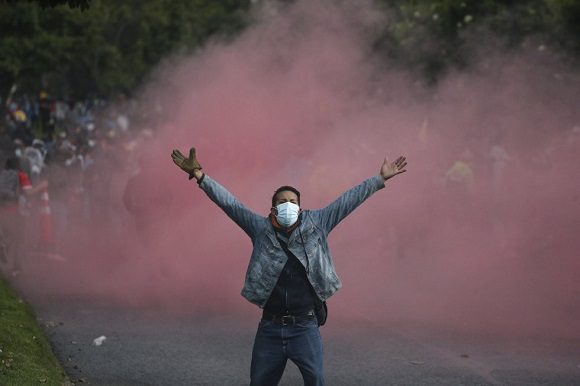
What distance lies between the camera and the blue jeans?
228 inches

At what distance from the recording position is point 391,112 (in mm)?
14984

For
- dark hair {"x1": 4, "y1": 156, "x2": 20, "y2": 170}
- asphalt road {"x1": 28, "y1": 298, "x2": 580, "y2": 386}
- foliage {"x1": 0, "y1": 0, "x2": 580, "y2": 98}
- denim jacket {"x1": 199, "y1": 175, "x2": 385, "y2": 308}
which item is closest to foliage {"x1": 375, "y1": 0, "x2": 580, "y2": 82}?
foliage {"x1": 0, "y1": 0, "x2": 580, "y2": 98}

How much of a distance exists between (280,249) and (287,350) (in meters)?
0.54

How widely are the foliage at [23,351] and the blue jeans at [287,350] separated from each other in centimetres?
208

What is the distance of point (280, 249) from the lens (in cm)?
580

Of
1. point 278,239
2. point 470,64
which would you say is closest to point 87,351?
point 278,239

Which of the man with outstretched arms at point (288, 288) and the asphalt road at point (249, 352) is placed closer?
the man with outstretched arms at point (288, 288)

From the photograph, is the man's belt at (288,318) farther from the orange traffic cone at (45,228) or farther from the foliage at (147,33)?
the foliage at (147,33)

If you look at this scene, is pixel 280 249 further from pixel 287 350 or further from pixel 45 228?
pixel 45 228

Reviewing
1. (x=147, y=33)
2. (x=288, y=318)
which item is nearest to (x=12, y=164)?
(x=288, y=318)

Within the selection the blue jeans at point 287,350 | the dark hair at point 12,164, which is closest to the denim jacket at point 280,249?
the blue jeans at point 287,350

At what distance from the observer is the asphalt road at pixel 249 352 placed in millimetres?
7961

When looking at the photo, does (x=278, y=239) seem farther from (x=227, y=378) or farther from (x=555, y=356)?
(x=555, y=356)

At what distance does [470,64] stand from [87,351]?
9511mm
